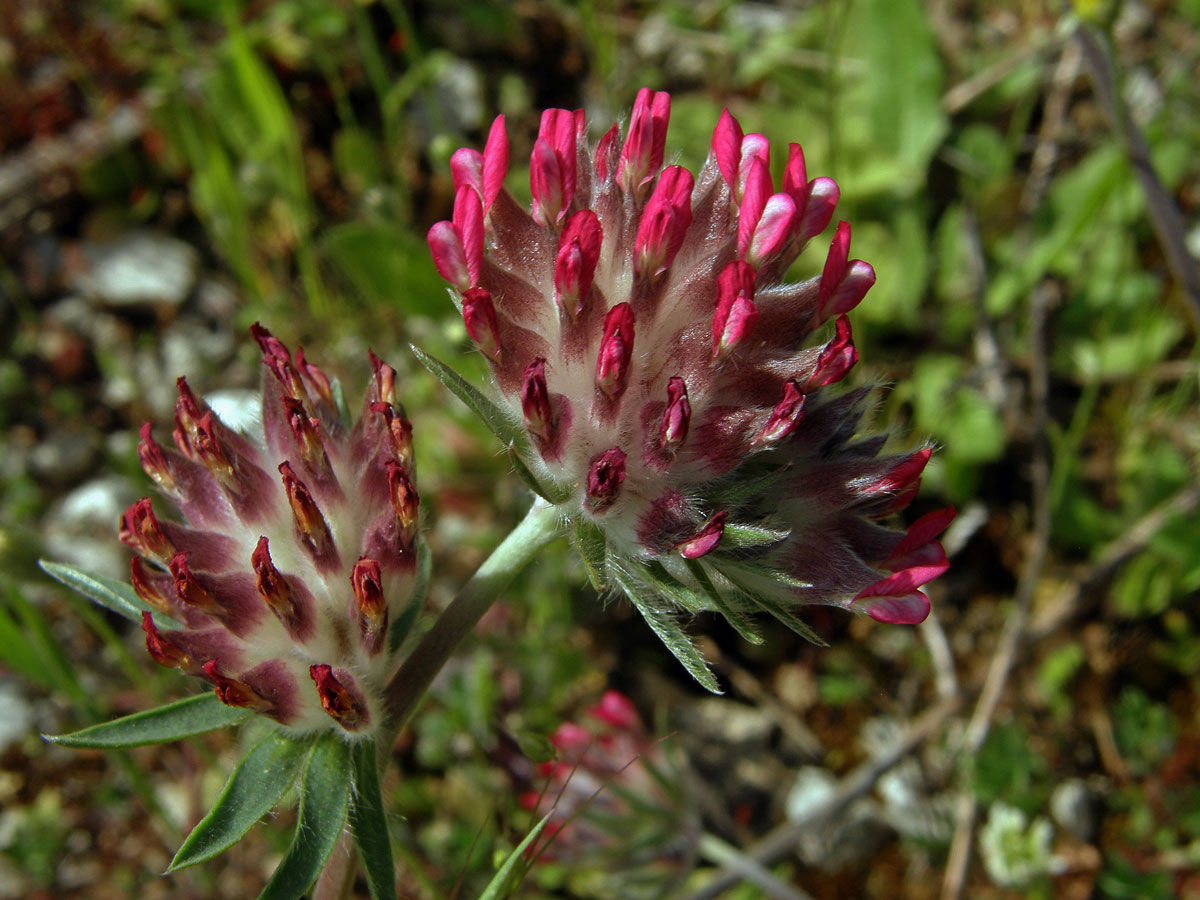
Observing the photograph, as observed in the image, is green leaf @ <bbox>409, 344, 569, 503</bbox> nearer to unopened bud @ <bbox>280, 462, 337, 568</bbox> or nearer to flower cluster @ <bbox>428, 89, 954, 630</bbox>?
flower cluster @ <bbox>428, 89, 954, 630</bbox>

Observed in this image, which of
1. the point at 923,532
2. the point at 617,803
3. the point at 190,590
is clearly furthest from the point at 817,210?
the point at 617,803

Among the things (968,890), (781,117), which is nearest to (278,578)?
(968,890)

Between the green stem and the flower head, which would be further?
the green stem

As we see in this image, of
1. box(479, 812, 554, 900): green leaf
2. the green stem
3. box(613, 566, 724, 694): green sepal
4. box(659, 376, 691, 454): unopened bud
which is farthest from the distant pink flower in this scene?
box(659, 376, 691, 454): unopened bud

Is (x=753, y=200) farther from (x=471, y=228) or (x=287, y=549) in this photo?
(x=287, y=549)

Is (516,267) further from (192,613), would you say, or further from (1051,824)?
(1051,824)

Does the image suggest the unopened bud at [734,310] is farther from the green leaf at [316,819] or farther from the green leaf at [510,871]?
the green leaf at [316,819]
